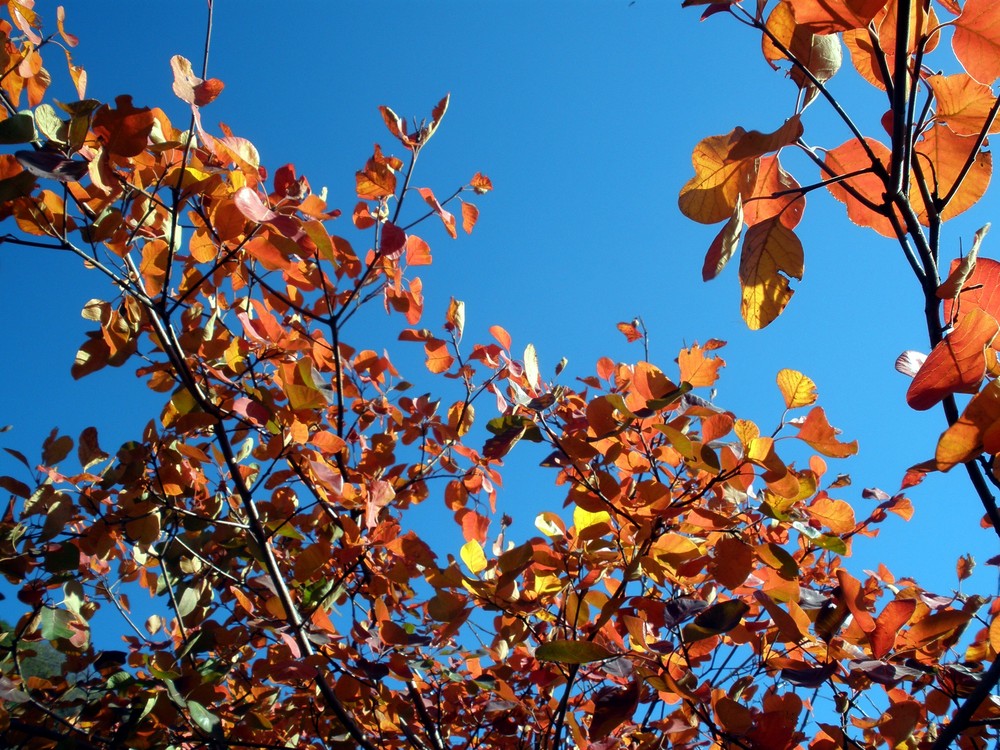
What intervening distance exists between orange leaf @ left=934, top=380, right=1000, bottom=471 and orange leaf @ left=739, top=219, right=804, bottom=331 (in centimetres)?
21

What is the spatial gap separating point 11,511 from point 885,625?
8.50 feet

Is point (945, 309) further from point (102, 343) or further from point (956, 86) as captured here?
point (102, 343)

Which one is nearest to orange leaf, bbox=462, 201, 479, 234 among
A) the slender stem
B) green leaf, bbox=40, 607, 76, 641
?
the slender stem

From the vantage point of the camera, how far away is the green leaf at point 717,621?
3.37 ft

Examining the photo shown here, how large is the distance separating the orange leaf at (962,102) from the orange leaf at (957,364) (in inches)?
11.1

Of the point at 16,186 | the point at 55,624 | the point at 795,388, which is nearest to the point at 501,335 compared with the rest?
the point at 795,388

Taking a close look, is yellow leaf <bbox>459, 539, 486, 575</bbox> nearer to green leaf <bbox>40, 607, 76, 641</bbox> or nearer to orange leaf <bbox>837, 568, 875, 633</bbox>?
orange leaf <bbox>837, 568, 875, 633</bbox>

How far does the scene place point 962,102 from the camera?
76 centimetres

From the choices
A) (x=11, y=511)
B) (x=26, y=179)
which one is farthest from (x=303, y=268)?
(x=11, y=511)

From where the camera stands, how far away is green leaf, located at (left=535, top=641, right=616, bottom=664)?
0.90 metres

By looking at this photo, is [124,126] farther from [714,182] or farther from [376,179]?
[714,182]

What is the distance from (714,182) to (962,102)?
0.95 feet

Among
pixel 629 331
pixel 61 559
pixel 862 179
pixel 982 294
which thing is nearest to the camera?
pixel 982 294

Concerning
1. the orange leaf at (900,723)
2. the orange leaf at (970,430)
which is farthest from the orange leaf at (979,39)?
the orange leaf at (900,723)
